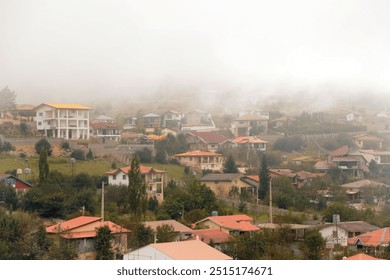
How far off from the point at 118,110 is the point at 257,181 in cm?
140

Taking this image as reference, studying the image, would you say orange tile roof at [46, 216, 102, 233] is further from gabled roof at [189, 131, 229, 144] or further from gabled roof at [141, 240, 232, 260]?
gabled roof at [189, 131, 229, 144]

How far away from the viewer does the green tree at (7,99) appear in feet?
20.5

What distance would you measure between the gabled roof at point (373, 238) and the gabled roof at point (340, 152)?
0.93 metres

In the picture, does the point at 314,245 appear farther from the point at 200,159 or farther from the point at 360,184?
the point at 200,159

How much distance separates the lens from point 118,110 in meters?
6.61

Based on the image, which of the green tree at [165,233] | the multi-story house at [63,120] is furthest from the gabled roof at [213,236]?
the multi-story house at [63,120]

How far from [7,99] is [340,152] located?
296 cm

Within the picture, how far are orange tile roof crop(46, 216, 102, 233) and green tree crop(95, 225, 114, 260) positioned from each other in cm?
24

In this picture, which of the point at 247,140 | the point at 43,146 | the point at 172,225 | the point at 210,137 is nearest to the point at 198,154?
the point at 210,137

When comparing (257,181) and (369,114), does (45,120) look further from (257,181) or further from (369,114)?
(369,114)

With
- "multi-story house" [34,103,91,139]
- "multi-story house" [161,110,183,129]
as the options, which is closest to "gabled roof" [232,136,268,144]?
"multi-story house" [161,110,183,129]

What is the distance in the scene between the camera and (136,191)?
260 inches

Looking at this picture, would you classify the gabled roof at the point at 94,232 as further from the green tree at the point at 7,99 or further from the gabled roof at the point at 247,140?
the gabled roof at the point at 247,140

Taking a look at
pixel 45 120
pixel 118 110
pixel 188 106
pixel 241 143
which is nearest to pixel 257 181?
pixel 241 143
